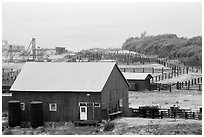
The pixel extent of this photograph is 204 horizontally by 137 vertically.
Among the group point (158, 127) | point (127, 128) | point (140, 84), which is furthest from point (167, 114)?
point (140, 84)

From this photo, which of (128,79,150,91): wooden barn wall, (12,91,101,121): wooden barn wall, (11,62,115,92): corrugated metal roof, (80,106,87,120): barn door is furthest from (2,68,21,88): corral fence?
(80,106,87,120): barn door

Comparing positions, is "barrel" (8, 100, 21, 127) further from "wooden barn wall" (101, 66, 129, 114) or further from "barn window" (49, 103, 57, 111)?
"wooden barn wall" (101, 66, 129, 114)

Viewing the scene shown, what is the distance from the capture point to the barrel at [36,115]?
29.9m

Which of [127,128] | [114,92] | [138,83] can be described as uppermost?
[138,83]

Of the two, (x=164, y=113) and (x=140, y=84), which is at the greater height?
(x=140, y=84)

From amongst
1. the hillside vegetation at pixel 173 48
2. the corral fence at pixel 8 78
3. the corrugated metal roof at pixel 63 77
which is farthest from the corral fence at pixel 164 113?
the hillside vegetation at pixel 173 48

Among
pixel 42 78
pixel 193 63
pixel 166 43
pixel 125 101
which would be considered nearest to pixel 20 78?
pixel 42 78

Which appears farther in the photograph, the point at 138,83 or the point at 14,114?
the point at 138,83

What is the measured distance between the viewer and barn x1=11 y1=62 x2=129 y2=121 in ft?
100

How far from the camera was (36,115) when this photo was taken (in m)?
30.0

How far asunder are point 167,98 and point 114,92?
13.4 metres

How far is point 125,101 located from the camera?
A: 112 ft

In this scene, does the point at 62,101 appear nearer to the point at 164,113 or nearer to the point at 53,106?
the point at 53,106

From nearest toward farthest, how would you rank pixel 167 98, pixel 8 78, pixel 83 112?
pixel 83 112
pixel 167 98
pixel 8 78
